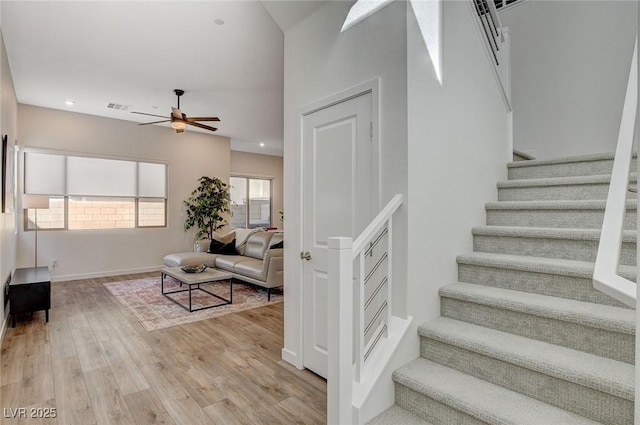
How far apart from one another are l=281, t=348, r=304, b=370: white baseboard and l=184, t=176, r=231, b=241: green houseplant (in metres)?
4.92

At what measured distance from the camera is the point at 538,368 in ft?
4.97

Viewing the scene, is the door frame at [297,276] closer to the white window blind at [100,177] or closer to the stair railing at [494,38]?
the stair railing at [494,38]

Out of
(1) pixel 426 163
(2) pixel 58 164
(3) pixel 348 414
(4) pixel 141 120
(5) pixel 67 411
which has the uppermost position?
(4) pixel 141 120

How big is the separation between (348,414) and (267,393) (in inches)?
36.5

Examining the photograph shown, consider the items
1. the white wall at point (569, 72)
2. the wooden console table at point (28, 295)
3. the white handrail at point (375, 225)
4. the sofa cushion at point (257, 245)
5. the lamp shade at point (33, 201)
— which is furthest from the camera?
the sofa cushion at point (257, 245)

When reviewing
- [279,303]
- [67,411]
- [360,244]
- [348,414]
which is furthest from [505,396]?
[279,303]

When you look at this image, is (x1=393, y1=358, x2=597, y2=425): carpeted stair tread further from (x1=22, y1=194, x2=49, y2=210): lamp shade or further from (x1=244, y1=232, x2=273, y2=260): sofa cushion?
(x1=22, y1=194, x2=49, y2=210): lamp shade

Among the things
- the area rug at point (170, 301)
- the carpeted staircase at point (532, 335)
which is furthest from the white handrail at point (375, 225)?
the area rug at point (170, 301)

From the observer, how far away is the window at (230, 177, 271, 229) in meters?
9.39

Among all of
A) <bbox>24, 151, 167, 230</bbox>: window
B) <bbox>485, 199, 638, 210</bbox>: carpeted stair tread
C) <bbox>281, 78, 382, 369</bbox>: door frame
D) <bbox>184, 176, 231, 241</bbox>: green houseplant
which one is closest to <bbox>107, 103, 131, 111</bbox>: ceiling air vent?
<bbox>24, 151, 167, 230</bbox>: window

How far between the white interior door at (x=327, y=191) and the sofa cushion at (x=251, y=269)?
2.23 meters

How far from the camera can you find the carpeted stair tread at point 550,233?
6.23ft

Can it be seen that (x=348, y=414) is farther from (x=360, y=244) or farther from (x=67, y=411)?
(x=67, y=411)

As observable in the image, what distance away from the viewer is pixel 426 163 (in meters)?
2.04
